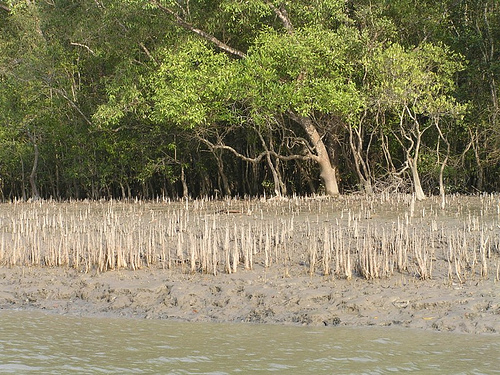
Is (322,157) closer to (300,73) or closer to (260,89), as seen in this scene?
(300,73)

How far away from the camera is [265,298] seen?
9.82 m

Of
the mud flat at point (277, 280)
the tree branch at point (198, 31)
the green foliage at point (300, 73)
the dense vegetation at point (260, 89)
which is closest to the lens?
the mud flat at point (277, 280)

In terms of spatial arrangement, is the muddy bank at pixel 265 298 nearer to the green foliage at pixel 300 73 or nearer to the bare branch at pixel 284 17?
the green foliage at pixel 300 73

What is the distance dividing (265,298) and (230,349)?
2.16 metres

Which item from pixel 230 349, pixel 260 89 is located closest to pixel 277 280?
pixel 230 349

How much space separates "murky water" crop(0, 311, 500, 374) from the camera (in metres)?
6.98

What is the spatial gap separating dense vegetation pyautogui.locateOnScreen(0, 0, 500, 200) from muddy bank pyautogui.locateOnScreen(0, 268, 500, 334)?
11.7 meters

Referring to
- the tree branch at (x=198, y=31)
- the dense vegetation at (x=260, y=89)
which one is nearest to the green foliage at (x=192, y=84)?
the dense vegetation at (x=260, y=89)

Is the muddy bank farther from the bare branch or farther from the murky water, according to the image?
the bare branch

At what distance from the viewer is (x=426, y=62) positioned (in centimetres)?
2258

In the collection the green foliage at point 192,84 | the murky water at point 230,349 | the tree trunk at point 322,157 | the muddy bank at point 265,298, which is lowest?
the murky water at point 230,349

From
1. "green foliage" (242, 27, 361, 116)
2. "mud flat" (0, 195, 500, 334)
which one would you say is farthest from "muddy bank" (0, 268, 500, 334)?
"green foliage" (242, 27, 361, 116)

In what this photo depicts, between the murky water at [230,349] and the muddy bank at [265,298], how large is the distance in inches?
16.0

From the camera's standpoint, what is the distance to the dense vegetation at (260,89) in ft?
72.6
